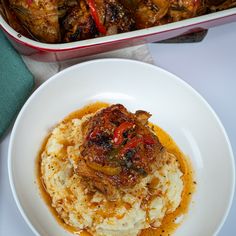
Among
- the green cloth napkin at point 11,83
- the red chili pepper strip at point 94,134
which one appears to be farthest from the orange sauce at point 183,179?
the red chili pepper strip at point 94,134

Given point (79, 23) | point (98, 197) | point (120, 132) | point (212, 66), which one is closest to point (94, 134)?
point (120, 132)

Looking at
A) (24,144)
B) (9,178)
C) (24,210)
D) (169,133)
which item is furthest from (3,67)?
(169,133)

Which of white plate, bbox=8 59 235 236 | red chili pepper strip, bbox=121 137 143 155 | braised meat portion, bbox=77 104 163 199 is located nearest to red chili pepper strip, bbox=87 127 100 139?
braised meat portion, bbox=77 104 163 199

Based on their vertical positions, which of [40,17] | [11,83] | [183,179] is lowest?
[183,179]

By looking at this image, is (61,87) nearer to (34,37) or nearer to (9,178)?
(34,37)

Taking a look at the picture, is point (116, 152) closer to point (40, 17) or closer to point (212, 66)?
point (40, 17)

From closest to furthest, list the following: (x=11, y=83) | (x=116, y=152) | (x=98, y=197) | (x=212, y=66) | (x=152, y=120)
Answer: (x=116, y=152), (x=98, y=197), (x=11, y=83), (x=152, y=120), (x=212, y=66)

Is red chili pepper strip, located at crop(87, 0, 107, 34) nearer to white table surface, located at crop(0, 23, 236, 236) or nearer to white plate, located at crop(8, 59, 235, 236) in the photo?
white plate, located at crop(8, 59, 235, 236)
